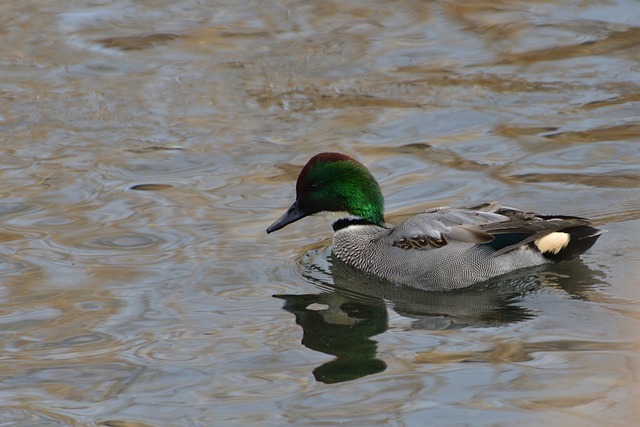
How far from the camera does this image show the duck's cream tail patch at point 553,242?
23.3ft

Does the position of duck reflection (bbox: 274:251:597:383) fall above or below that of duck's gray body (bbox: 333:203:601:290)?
below

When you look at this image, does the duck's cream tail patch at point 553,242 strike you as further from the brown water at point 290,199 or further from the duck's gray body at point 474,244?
the brown water at point 290,199

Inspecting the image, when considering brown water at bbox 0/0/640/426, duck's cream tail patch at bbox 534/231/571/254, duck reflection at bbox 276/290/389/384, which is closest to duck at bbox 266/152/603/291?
duck's cream tail patch at bbox 534/231/571/254

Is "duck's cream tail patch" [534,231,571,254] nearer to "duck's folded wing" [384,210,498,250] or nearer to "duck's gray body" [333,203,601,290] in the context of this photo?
"duck's gray body" [333,203,601,290]

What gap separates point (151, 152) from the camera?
945cm

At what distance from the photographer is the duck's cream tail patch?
7.10 meters

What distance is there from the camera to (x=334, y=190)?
301 inches

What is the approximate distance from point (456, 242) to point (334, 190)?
930 millimetres

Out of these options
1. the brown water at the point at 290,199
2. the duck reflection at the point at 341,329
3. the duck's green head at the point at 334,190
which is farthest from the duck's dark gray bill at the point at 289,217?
the duck reflection at the point at 341,329

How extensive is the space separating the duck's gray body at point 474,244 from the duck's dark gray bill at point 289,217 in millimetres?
646

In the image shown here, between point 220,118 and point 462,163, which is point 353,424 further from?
point 220,118

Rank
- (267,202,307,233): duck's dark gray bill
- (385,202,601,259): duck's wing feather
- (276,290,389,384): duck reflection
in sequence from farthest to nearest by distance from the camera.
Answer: (267,202,307,233): duck's dark gray bill < (385,202,601,259): duck's wing feather < (276,290,389,384): duck reflection

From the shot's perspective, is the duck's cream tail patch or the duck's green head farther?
the duck's green head

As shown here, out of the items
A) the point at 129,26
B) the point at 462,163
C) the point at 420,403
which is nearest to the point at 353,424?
the point at 420,403
